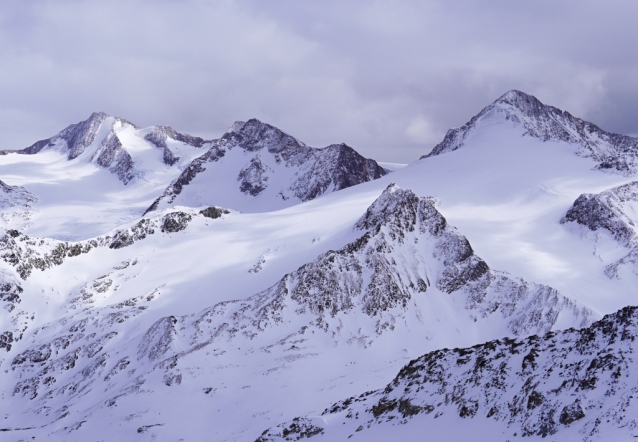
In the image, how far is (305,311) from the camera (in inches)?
2628

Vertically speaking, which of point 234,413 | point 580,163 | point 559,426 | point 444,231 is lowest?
point 234,413

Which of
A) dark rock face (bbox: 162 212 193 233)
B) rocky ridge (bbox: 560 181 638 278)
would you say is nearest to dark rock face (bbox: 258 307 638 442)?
rocky ridge (bbox: 560 181 638 278)

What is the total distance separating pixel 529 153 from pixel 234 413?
→ 459ft

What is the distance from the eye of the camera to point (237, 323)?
6475 centimetres

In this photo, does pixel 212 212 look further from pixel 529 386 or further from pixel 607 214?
pixel 529 386

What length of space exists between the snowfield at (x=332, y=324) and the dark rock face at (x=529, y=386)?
14cm

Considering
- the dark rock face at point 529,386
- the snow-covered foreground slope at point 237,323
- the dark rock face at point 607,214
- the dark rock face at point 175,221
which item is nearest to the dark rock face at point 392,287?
the snow-covered foreground slope at point 237,323

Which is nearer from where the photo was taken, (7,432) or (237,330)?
(7,432)

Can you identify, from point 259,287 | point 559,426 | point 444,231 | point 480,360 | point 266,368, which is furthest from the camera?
point 444,231

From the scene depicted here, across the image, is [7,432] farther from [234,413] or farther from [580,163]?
[580,163]

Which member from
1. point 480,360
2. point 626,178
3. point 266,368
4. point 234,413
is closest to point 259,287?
point 266,368

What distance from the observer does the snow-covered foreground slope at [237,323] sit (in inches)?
2101

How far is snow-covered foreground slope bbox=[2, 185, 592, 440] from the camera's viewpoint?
53375mm

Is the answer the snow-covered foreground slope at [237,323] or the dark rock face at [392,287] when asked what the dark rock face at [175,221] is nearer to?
the snow-covered foreground slope at [237,323]
